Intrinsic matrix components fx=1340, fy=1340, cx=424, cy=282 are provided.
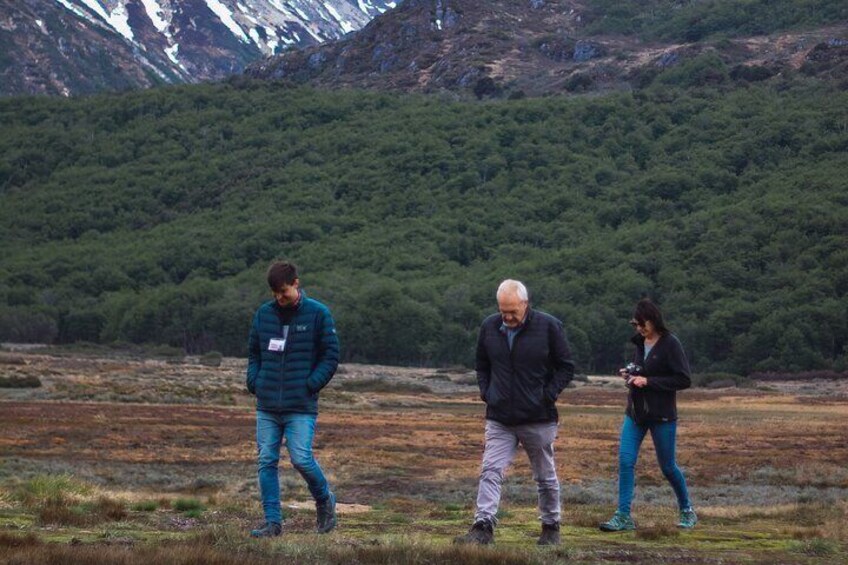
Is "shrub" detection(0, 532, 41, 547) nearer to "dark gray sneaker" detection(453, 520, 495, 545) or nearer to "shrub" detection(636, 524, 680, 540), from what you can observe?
"dark gray sneaker" detection(453, 520, 495, 545)

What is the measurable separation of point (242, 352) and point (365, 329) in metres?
10.1

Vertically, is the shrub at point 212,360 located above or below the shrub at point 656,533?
above

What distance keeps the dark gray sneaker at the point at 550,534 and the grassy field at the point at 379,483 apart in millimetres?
281

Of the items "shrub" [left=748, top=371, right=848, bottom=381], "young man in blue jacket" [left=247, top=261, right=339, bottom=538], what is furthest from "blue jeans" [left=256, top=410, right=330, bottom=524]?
"shrub" [left=748, top=371, right=848, bottom=381]

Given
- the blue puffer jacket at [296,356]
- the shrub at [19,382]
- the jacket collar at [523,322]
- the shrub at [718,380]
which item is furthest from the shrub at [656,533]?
the shrub at [718,380]

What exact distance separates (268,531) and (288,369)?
4.34ft

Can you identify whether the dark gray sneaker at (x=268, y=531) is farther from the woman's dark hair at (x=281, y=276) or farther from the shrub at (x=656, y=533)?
the shrub at (x=656, y=533)

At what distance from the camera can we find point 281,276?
35.2 feet

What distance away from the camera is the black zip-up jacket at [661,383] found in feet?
39.7

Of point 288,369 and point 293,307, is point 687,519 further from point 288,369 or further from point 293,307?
point 293,307

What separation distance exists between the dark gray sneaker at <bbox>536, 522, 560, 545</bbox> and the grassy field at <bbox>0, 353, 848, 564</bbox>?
11.1 inches

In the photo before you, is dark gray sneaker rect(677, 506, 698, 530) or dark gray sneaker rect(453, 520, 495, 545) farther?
dark gray sneaker rect(677, 506, 698, 530)

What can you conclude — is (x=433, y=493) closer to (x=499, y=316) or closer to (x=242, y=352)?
(x=499, y=316)

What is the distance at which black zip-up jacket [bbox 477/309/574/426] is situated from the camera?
1045cm
